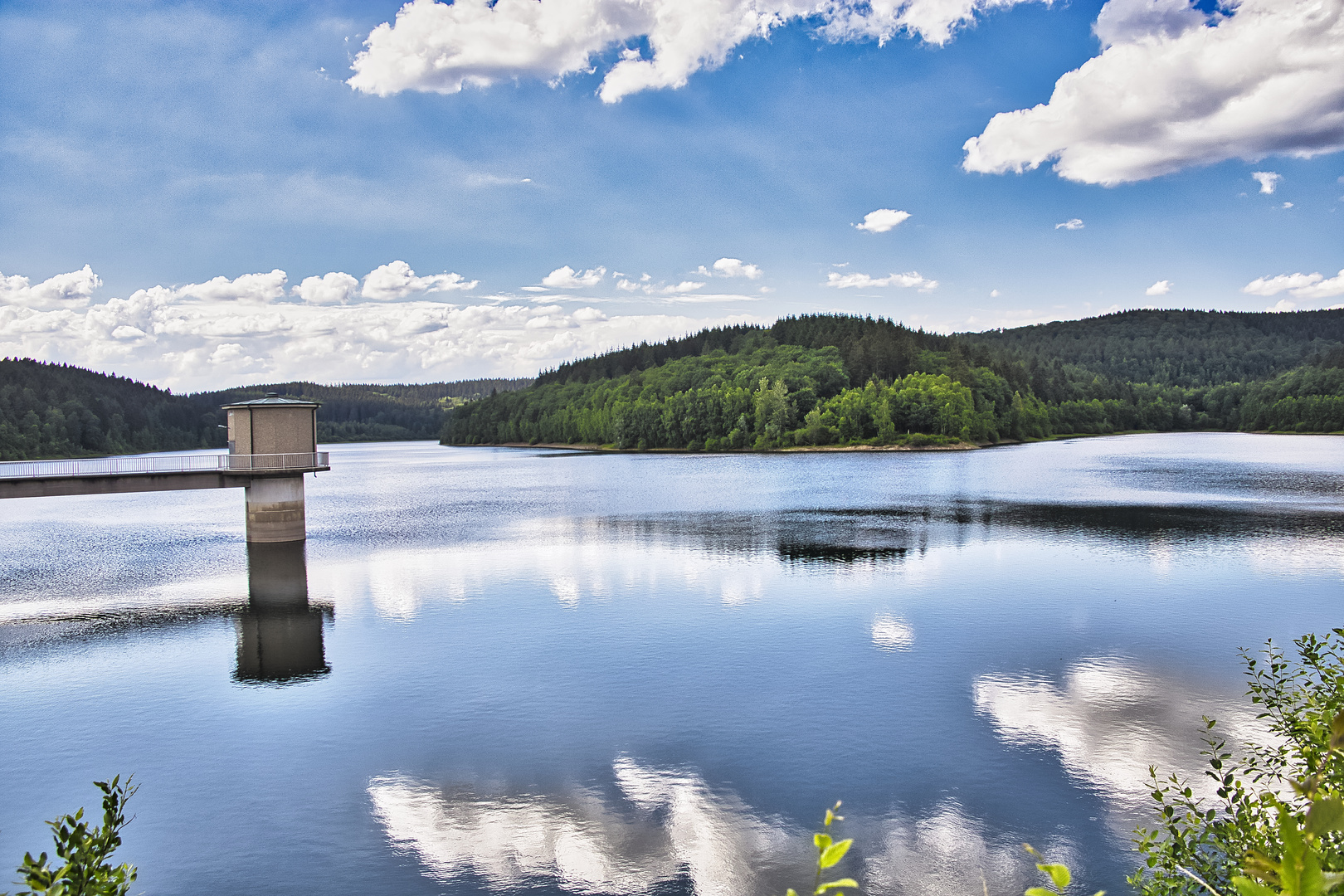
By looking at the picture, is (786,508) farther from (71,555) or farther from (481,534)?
(71,555)

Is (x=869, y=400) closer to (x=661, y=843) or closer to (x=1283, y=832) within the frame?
(x=661, y=843)

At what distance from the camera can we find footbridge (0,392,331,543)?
41188 mm

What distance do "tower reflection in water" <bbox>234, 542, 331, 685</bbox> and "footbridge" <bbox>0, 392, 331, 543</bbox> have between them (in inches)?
160

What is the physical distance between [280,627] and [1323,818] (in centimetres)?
3061

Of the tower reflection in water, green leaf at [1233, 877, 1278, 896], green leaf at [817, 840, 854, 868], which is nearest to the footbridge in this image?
the tower reflection in water

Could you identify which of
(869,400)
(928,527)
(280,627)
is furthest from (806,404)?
(280,627)

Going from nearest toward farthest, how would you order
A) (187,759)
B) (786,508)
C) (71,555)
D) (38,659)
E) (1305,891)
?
(1305,891) → (187,759) → (38,659) → (71,555) → (786,508)

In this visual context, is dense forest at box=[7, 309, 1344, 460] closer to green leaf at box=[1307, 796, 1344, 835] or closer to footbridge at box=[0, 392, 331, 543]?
footbridge at box=[0, 392, 331, 543]

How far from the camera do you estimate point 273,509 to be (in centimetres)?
4512

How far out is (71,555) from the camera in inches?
1721

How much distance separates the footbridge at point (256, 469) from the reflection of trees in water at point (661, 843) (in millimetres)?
32677

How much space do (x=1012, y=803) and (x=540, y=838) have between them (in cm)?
773

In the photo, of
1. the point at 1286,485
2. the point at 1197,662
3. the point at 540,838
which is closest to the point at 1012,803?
the point at 540,838

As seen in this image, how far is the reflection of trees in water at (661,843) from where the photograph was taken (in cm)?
1220
